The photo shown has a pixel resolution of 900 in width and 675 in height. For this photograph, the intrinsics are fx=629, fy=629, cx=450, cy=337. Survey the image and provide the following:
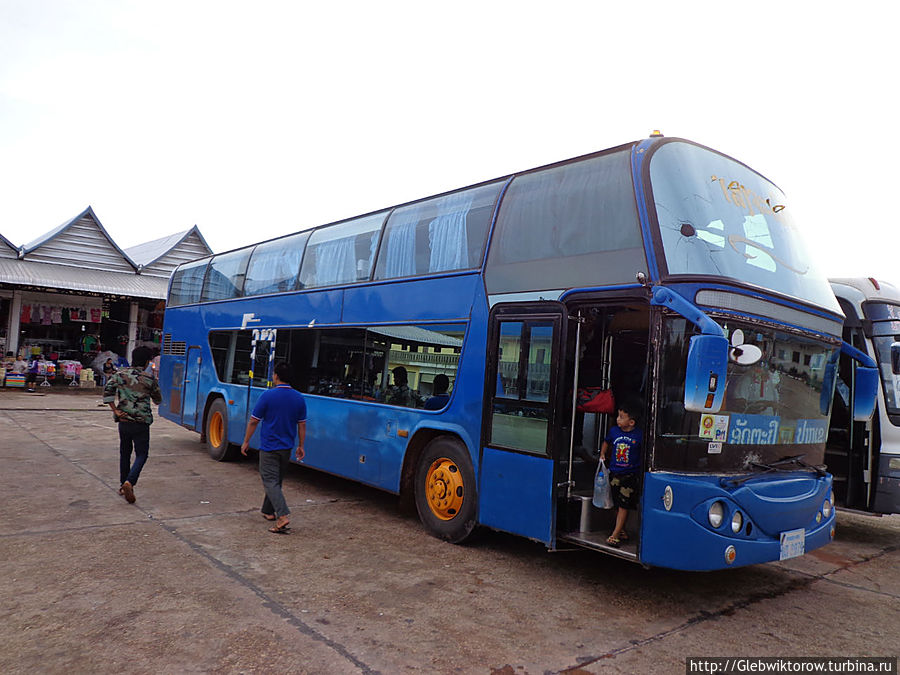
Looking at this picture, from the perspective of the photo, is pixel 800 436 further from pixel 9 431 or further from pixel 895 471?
pixel 9 431

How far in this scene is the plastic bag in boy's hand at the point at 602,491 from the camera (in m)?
5.08

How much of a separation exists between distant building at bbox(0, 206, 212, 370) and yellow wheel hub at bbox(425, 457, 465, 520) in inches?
758

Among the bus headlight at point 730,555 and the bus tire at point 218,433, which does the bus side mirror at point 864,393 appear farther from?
the bus tire at point 218,433

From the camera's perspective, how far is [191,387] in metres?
11.8

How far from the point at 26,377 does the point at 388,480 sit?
20182 millimetres

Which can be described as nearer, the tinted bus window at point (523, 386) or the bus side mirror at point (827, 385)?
the tinted bus window at point (523, 386)

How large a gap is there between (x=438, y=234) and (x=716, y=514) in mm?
3893

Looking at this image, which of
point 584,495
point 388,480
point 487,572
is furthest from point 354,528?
point 584,495

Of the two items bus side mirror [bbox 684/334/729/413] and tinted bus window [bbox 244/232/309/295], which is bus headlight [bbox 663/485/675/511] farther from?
tinted bus window [bbox 244/232/309/295]

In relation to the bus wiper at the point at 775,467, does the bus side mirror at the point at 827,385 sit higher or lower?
higher

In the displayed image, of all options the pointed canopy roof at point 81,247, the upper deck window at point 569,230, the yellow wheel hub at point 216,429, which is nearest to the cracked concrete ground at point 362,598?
the upper deck window at point 569,230

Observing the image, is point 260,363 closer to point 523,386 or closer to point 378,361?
point 378,361

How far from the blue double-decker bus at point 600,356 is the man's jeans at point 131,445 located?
2217 millimetres

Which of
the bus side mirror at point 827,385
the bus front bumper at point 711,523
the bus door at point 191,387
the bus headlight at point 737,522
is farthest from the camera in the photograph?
the bus door at point 191,387
